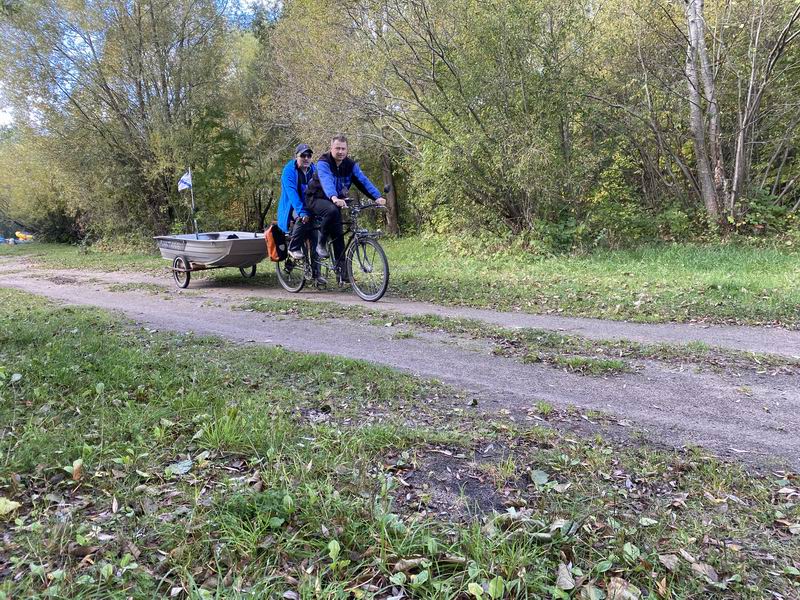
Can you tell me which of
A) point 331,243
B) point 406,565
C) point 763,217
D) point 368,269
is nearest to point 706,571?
point 406,565

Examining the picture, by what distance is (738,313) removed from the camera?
224 inches

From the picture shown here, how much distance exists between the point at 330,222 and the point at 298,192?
29.9 inches

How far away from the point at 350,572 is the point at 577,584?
0.81 metres

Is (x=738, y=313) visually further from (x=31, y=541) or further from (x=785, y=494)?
(x=31, y=541)

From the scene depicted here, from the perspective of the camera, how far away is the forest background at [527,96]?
34.8 feet

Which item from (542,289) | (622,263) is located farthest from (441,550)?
(622,263)

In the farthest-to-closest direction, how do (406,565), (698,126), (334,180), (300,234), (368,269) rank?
(698,126) → (300,234) → (368,269) → (334,180) → (406,565)

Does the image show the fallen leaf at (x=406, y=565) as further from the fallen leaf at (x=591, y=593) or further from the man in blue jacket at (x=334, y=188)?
the man in blue jacket at (x=334, y=188)

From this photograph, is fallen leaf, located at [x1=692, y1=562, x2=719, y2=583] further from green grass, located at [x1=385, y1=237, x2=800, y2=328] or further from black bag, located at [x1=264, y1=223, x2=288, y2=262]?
black bag, located at [x1=264, y1=223, x2=288, y2=262]

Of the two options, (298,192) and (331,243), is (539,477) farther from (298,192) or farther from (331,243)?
(298,192)

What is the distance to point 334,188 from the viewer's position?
23.8ft

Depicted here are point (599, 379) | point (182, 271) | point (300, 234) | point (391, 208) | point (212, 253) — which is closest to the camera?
point (599, 379)

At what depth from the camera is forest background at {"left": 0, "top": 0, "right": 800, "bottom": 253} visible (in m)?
10.6

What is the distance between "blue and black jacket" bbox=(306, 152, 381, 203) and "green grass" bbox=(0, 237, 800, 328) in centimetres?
172
